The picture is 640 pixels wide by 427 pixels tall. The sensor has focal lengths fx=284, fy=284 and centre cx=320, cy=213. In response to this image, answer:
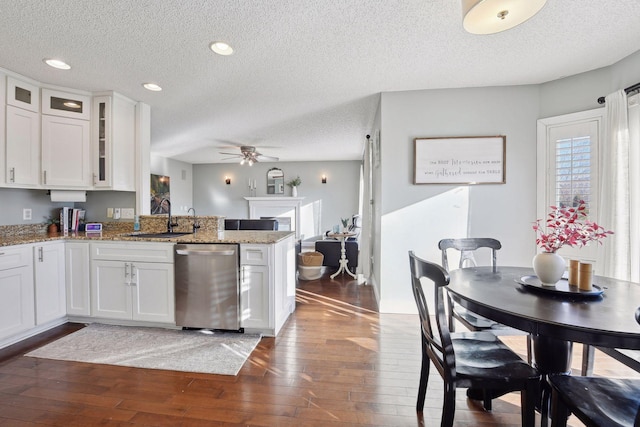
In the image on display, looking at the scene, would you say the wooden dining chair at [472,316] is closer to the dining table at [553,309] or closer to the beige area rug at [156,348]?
the dining table at [553,309]

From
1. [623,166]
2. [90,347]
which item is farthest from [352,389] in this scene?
[623,166]

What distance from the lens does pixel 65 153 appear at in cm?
302

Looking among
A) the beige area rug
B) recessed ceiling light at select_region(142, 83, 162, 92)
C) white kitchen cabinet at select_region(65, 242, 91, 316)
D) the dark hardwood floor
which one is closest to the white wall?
recessed ceiling light at select_region(142, 83, 162, 92)

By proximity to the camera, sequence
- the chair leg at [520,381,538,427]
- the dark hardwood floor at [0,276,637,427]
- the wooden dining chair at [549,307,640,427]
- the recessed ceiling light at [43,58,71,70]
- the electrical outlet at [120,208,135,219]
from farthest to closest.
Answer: the electrical outlet at [120,208,135,219]
the recessed ceiling light at [43,58,71,70]
the dark hardwood floor at [0,276,637,427]
the chair leg at [520,381,538,427]
the wooden dining chair at [549,307,640,427]

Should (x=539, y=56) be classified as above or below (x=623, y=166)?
above

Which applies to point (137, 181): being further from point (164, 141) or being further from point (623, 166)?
point (623, 166)

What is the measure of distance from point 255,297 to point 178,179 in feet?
20.7

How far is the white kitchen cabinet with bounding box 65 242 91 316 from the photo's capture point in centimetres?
277

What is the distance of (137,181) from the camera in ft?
11.1

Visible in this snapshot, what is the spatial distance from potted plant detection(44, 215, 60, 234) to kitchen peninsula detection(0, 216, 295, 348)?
0.18 meters

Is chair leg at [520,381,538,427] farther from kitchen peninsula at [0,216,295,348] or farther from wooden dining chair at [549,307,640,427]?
kitchen peninsula at [0,216,295,348]

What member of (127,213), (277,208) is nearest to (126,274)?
(127,213)

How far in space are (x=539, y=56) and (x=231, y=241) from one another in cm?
307

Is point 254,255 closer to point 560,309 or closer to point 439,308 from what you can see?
point 439,308
